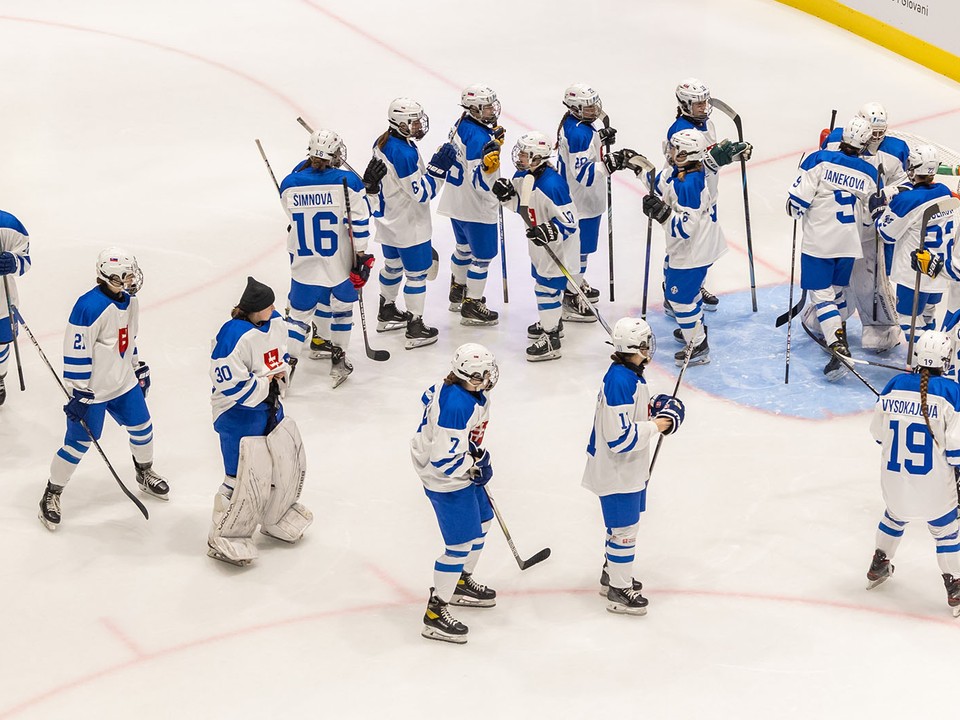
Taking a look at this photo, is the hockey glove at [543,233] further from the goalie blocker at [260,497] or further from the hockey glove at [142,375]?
the hockey glove at [142,375]

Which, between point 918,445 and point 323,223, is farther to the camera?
point 323,223

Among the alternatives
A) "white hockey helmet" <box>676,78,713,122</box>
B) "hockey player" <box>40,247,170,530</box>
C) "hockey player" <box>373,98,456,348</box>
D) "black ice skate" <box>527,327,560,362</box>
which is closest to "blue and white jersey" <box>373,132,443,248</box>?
"hockey player" <box>373,98,456,348</box>

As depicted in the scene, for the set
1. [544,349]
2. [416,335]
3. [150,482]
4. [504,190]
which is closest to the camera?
[150,482]

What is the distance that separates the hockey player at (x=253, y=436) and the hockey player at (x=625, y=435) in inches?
58.1

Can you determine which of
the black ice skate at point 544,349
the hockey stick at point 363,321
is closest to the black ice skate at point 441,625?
the hockey stick at point 363,321

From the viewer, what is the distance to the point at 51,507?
7.01 metres

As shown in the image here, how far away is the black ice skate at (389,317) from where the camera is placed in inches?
351

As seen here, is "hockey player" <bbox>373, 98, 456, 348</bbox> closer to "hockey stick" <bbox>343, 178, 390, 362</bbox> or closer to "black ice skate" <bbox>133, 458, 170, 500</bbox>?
"hockey stick" <bbox>343, 178, 390, 362</bbox>

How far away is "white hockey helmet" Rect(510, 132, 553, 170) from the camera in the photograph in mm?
8031


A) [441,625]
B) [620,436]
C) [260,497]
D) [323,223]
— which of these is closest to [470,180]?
[323,223]

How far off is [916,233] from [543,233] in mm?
2077

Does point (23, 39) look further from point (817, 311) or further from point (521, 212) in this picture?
point (817, 311)

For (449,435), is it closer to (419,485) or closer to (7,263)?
(419,485)

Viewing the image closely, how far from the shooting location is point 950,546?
20.2 ft
